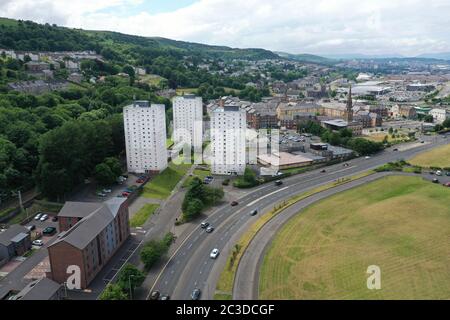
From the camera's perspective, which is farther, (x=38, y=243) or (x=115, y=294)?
(x=38, y=243)

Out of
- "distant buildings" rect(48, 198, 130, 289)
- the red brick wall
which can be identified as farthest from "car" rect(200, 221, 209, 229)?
the red brick wall

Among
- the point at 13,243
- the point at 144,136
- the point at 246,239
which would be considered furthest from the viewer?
the point at 144,136

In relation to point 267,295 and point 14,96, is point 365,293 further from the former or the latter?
point 14,96

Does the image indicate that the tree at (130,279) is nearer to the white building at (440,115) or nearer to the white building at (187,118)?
the white building at (187,118)

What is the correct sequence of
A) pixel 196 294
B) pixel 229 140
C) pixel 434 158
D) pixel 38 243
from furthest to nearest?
pixel 434 158
pixel 229 140
pixel 38 243
pixel 196 294

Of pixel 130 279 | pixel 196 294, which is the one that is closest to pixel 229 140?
pixel 196 294

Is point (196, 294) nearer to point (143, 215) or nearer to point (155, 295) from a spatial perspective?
point (155, 295)
